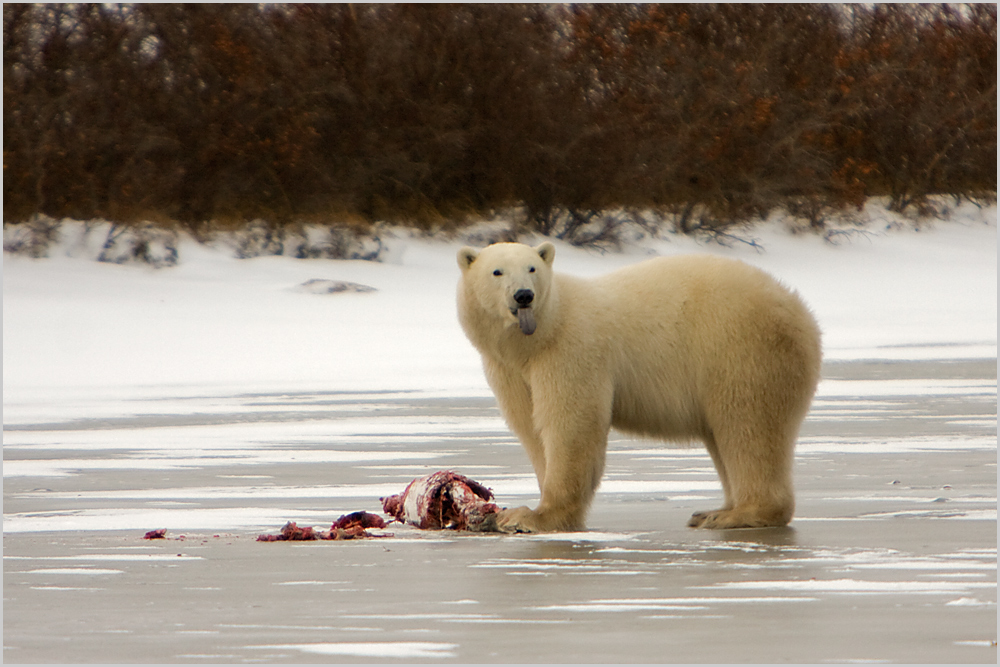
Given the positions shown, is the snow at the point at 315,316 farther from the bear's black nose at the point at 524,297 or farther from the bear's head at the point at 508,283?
the bear's black nose at the point at 524,297

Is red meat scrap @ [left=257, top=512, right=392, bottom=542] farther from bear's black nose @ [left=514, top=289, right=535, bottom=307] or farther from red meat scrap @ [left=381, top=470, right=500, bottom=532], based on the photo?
bear's black nose @ [left=514, top=289, right=535, bottom=307]

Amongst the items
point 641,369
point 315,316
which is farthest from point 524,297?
point 315,316

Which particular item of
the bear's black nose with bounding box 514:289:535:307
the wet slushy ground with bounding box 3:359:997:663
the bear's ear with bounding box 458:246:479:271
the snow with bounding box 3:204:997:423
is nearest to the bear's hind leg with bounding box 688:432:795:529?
the wet slushy ground with bounding box 3:359:997:663

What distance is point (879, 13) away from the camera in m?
30.1

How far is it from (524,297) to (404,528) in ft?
3.35

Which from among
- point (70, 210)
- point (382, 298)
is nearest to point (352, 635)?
point (382, 298)

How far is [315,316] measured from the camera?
16516 mm

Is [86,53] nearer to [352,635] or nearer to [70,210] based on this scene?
[70,210]

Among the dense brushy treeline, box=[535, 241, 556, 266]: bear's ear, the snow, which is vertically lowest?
box=[535, 241, 556, 266]: bear's ear

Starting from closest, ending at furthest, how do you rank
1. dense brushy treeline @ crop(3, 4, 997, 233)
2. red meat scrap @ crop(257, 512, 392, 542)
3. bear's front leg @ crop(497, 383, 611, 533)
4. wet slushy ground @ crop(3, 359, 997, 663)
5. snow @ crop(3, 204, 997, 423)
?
wet slushy ground @ crop(3, 359, 997, 663) < red meat scrap @ crop(257, 512, 392, 542) < bear's front leg @ crop(497, 383, 611, 533) < snow @ crop(3, 204, 997, 423) < dense brushy treeline @ crop(3, 4, 997, 233)

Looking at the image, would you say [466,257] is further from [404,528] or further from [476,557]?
[476,557]

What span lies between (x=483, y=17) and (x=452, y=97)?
1.23 m

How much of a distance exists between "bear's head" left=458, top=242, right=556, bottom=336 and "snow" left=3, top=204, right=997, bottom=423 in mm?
5164

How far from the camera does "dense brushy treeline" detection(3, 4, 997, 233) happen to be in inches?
818
